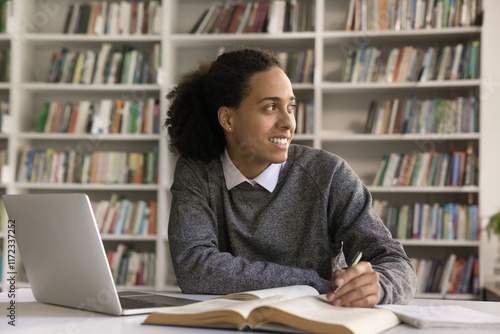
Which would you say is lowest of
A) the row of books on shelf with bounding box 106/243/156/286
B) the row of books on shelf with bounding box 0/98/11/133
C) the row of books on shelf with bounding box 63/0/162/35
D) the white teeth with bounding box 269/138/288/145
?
the row of books on shelf with bounding box 106/243/156/286

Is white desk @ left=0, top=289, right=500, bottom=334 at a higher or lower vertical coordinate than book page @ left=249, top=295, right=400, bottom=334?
lower

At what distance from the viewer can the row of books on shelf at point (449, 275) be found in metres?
3.26

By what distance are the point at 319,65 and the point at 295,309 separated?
8.57 feet

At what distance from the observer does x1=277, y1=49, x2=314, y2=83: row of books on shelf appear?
3.42 meters

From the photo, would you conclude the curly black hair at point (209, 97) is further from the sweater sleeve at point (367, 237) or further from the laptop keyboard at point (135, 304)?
the laptop keyboard at point (135, 304)

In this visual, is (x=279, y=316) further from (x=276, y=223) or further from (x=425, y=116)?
(x=425, y=116)

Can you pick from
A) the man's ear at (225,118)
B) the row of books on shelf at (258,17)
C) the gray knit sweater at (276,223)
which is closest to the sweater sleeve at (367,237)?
the gray knit sweater at (276,223)

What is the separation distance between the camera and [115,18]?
3.56m

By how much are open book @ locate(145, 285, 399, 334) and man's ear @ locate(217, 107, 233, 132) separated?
0.90 m

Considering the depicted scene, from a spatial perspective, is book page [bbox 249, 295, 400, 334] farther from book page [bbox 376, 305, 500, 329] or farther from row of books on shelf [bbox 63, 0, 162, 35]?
row of books on shelf [bbox 63, 0, 162, 35]

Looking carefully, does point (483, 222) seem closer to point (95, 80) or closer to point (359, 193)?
point (359, 193)

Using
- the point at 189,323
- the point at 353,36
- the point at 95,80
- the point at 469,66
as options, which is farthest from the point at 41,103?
the point at 189,323

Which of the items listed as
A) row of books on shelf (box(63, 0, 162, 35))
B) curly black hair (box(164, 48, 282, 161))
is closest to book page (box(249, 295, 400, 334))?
curly black hair (box(164, 48, 282, 161))

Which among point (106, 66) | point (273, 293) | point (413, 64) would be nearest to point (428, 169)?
point (413, 64)
